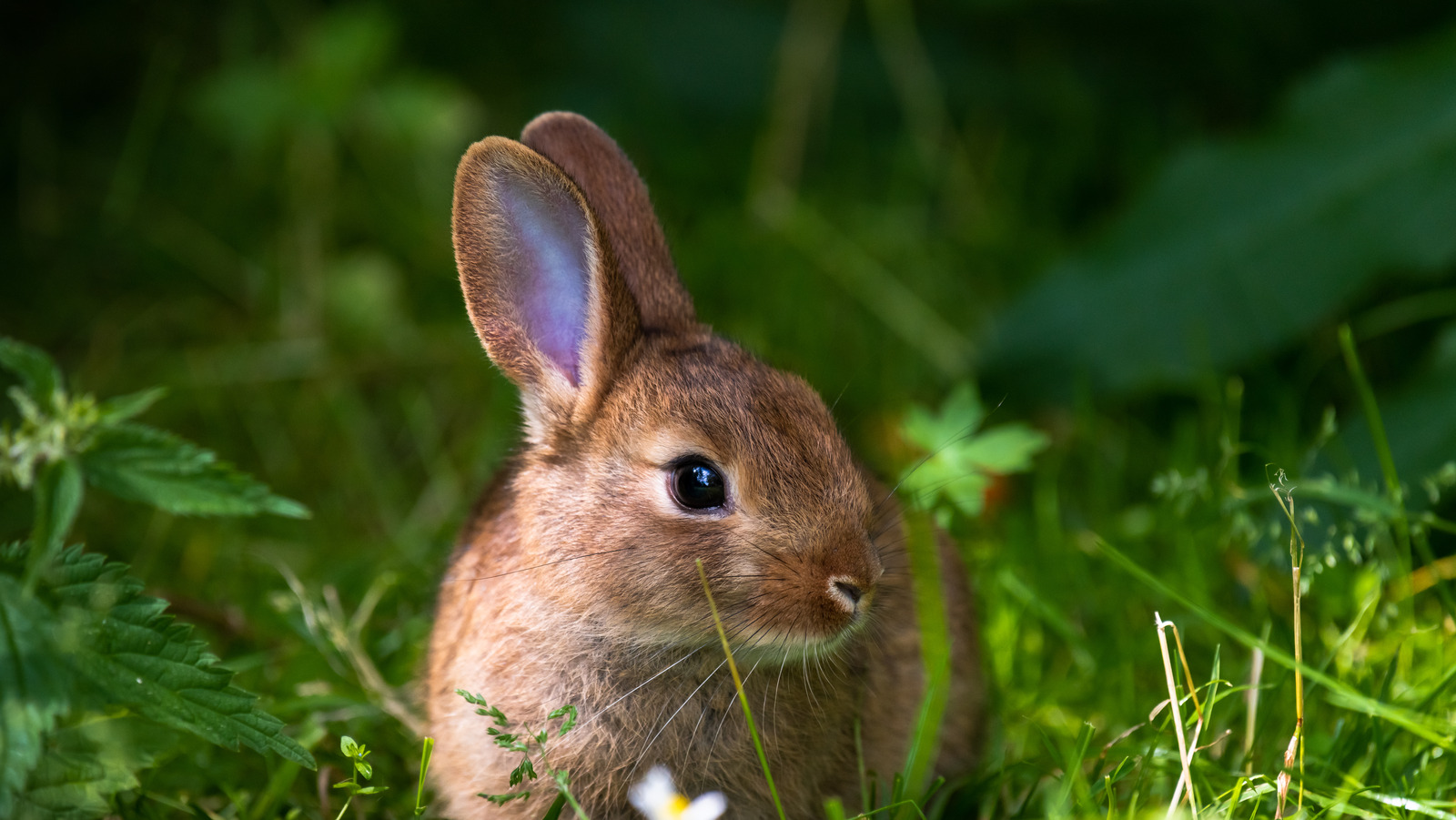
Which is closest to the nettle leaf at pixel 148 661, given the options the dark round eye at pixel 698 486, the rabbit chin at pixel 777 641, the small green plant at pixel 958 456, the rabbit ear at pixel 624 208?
the rabbit chin at pixel 777 641

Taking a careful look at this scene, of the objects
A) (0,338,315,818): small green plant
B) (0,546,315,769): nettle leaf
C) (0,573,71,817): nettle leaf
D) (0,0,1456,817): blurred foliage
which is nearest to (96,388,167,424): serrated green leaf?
(0,338,315,818): small green plant

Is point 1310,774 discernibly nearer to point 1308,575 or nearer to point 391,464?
point 1308,575

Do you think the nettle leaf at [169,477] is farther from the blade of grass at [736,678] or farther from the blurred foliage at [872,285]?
the blade of grass at [736,678]

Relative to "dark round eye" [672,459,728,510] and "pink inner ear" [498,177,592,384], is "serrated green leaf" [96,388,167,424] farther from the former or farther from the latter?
"dark round eye" [672,459,728,510]

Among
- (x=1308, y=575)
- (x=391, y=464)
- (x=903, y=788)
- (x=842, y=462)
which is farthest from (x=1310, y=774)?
(x=391, y=464)

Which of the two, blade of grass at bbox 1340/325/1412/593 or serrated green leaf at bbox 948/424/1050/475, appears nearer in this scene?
blade of grass at bbox 1340/325/1412/593

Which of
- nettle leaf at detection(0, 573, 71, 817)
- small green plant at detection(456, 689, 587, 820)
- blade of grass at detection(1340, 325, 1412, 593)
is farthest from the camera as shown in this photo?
blade of grass at detection(1340, 325, 1412, 593)

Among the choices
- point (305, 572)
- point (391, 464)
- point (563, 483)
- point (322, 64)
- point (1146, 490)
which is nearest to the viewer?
point (563, 483)
